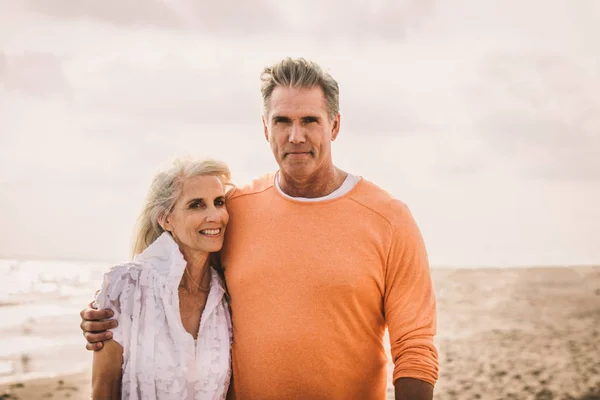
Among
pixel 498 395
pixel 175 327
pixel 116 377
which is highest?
pixel 175 327

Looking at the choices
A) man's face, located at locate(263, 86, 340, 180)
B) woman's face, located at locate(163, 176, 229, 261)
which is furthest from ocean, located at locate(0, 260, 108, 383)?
man's face, located at locate(263, 86, 340, 180)

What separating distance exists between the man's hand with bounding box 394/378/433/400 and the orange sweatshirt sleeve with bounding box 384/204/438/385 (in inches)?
1.0

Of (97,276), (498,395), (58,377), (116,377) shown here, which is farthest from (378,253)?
(97,276)

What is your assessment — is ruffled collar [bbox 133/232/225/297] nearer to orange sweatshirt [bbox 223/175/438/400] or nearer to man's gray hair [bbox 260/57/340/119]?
orange sweatshirt [bbox 223/175/438/400]

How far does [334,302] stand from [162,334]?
108 cm

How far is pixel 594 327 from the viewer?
1300 centimetres

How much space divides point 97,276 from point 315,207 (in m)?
29.4

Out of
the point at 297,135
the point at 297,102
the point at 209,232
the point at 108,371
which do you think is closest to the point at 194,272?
the point at 209,232

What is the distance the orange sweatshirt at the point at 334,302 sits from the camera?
360cm

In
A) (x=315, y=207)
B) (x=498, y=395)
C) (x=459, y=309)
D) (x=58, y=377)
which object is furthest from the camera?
(x=459, y=309)

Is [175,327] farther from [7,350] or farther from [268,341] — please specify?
[7,350]

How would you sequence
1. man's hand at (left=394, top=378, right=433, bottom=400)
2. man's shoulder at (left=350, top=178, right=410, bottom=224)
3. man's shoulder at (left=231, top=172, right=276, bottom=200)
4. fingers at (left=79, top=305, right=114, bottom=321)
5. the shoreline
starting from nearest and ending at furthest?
man's hand at (left=394, top=378, right=433, bottom=400), fingers at (left=79, top=305, right=114, bottom=321), man's shoulder at (left=350, top=178, right=410, bottom=224), man's shoulder at (left=231, top=172, right=276, bottom=200), the shoreline

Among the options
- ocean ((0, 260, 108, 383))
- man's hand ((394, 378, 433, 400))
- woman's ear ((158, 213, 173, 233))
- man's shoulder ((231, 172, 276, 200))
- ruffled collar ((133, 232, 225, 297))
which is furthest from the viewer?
ocean ((0, 260, 108, 383))

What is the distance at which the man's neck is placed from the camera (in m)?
3.90
